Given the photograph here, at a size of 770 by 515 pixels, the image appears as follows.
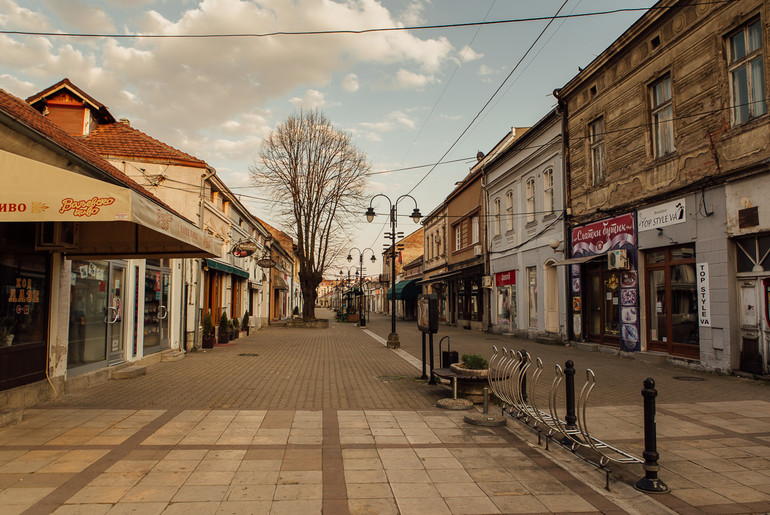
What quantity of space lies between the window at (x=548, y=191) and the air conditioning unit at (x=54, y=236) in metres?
16.5

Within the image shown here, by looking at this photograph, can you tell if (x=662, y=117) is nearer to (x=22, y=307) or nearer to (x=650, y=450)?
(x=650, y=450)

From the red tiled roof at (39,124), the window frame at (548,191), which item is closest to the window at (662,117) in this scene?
the window frame at (548,191)

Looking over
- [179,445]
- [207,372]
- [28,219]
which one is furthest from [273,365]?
[28,219]

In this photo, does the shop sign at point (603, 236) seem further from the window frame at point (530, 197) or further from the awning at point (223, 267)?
Answer: the awning at point (223, 267)

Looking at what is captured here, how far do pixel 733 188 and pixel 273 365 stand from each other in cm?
1143

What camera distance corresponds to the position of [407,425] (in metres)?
6.88

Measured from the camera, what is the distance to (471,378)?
27.4 feet

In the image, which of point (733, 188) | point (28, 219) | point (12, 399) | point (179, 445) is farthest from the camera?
point (733, 188)

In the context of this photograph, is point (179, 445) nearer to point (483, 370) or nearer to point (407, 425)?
point (407, 425)

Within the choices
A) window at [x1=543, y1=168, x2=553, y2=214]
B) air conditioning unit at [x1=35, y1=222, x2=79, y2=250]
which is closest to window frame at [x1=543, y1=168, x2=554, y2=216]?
window at [x1=543, y1=168, x2=553, y2=214]

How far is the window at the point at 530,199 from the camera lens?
2166 cm

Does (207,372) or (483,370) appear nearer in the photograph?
(483,370)

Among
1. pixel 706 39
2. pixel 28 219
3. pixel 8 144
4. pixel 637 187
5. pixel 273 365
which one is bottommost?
pixel 273 365

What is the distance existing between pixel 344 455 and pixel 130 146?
42.7 feet
